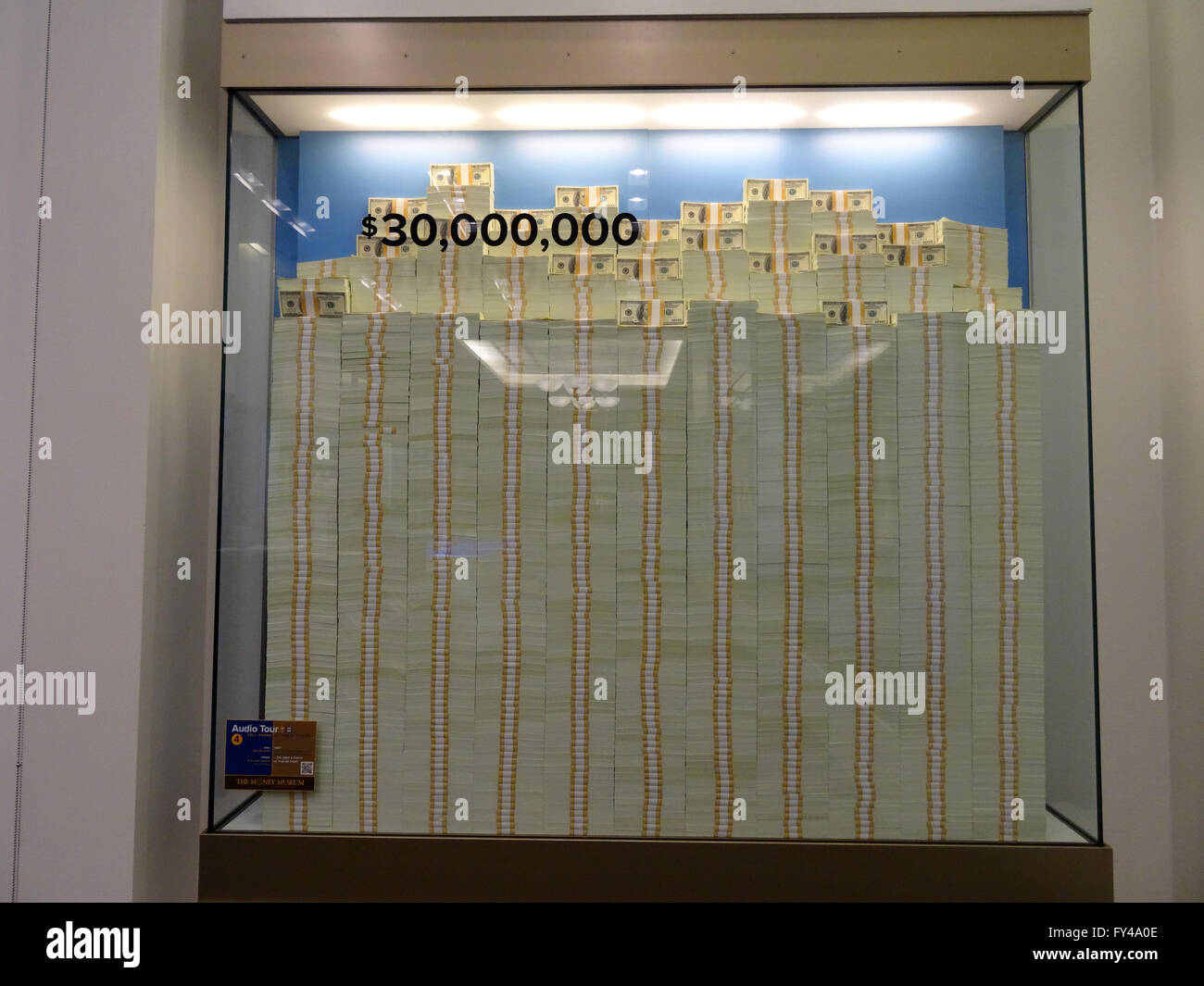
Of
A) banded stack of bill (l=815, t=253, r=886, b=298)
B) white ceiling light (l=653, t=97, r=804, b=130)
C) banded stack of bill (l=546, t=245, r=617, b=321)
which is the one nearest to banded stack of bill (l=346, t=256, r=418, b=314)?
banded stack of bill (l=546, t=245, r=617, b=321)

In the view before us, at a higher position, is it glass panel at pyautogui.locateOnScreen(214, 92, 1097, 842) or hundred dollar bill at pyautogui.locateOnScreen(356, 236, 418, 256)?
hundred dollar bill at pyautogui.locateOnScreen(356, 236, 418, 256)

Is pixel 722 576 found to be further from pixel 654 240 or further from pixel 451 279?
pixel 451 279

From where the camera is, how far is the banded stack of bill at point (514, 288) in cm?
309

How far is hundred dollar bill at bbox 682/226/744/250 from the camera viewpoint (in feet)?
10.3

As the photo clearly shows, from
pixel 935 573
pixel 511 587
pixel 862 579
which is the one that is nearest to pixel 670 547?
pixel 511 587

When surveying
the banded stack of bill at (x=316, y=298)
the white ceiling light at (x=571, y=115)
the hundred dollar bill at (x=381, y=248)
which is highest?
the white ceiling light at (x=571, y=115)

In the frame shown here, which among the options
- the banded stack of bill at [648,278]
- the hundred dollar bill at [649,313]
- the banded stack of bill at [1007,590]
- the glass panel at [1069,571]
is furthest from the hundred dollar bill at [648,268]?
the glass panel at [1069,571]

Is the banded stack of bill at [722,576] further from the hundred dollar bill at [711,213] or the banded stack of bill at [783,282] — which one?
the hundred dollar bill at [711,213]

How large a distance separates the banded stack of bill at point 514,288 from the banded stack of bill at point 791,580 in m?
0.81

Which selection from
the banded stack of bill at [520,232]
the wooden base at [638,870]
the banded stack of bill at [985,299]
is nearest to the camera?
the wooden base at [638,870]

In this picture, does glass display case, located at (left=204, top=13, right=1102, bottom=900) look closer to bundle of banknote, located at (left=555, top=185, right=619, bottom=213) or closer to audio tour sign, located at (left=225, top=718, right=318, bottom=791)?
audio tour sign, located at (left=225, top=718, right=318, bottom=791)

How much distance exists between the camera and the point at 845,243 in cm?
312

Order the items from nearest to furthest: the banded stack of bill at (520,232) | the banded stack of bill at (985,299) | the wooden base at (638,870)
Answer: the wooden base at (638,870) → the banded stack of bill at (985,299) → the banded stack of bill at (520,232)

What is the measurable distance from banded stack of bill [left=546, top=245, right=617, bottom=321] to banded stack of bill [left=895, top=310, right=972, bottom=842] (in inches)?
41.4
